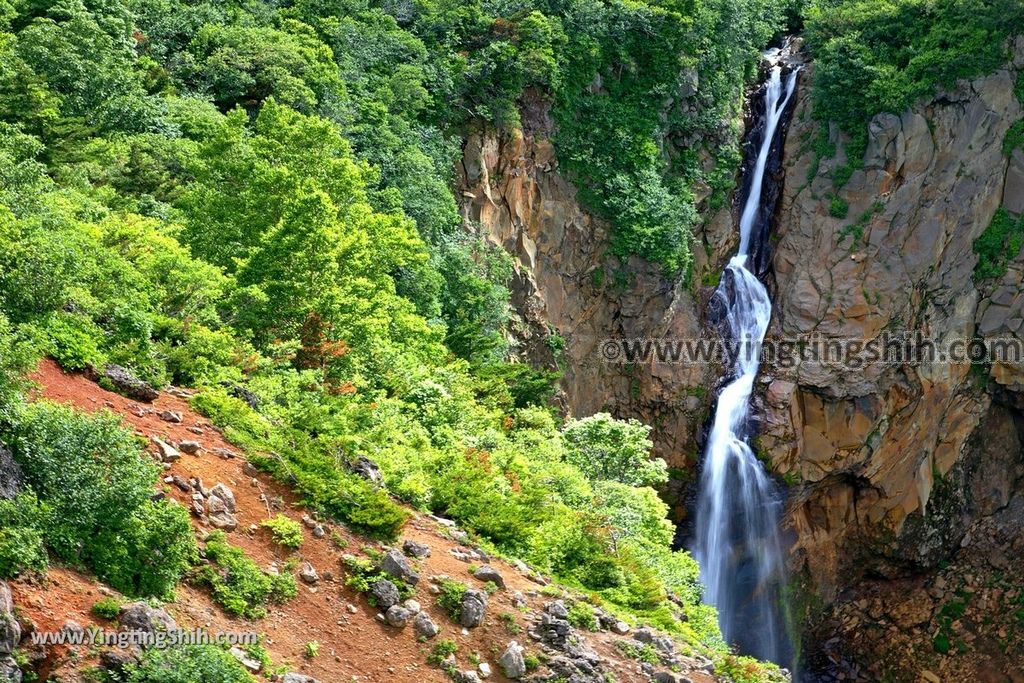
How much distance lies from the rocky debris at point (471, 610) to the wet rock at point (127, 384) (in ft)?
16.0

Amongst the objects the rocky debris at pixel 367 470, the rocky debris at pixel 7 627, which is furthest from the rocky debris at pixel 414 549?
the rocky debris at pixel 7 627

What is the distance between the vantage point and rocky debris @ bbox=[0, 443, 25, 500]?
9.22 metres

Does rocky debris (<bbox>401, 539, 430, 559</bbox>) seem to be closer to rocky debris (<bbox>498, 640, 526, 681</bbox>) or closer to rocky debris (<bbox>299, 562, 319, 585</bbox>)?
rocky debris (<bbox>299, 562, 319, 585</bbox>)

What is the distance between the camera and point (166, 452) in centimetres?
1147

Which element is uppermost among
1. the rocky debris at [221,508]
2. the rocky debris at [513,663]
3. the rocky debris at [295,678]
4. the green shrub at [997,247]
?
the green shrub at [997,247]

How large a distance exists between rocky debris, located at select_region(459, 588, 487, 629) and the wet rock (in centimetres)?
487

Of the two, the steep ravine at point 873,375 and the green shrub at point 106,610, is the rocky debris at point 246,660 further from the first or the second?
the steep ravine at point 873,375

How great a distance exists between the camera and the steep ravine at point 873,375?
30594 mm

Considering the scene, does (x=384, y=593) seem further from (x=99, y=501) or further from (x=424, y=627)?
(x=99, y=501)

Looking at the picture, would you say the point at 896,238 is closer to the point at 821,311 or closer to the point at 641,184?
the point at 821,311

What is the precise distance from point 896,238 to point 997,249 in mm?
3172

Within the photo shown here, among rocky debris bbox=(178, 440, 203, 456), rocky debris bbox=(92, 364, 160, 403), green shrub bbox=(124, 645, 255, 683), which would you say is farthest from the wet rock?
green shrub bbox=(124, 645, 255, 683)

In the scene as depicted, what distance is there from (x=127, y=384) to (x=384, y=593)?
4.36 metres

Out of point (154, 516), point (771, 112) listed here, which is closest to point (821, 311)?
point (771, 112)
